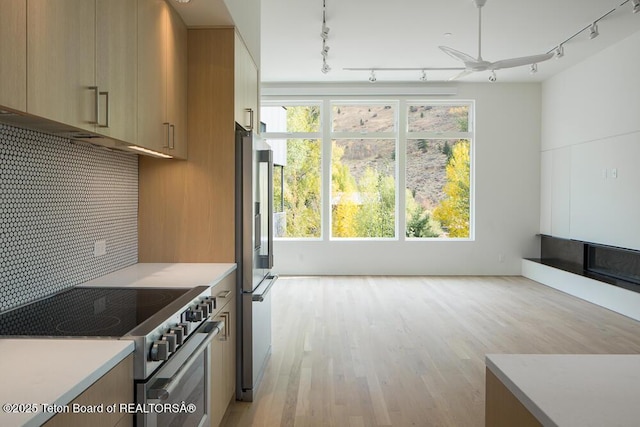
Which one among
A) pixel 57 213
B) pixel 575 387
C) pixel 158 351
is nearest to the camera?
pixel 575 387

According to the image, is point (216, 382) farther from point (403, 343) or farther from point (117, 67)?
point (403, 343)

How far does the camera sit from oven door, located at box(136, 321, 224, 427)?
1.46 m

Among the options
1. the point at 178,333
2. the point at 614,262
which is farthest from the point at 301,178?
the point at 178,333

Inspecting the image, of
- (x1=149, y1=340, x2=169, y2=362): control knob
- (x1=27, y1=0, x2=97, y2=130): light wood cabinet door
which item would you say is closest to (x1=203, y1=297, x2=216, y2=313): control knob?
(x1=149, y1=340, x2=169, y2=362): control knob

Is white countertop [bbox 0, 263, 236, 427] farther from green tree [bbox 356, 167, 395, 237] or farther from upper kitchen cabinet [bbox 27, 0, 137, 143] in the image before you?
green tree [bbox 356, 167, 395, 237]

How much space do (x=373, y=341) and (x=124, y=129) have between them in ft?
10.3

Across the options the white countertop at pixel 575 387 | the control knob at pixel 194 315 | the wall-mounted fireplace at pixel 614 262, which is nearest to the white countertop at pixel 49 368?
the control knob at pixel 194 315

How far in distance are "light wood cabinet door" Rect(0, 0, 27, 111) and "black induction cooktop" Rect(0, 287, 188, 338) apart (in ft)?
2.38

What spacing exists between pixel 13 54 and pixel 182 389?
49.7 inches

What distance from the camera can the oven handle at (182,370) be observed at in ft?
4.80

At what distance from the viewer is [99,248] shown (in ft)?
8.38

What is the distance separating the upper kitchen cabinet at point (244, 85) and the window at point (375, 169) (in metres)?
4.12

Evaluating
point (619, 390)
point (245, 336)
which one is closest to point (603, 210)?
point (245, 336)

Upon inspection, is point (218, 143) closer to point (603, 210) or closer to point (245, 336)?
point (245, 336)
